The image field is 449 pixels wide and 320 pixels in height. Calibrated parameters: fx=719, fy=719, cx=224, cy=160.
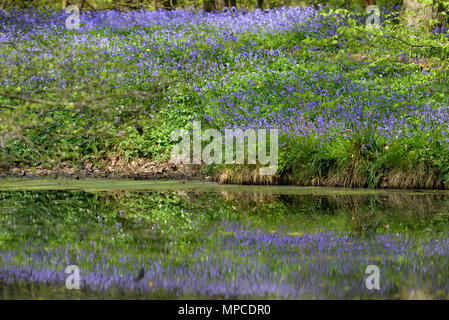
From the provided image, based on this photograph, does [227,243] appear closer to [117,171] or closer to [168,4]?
[117,171]

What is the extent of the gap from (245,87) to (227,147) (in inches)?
77.0

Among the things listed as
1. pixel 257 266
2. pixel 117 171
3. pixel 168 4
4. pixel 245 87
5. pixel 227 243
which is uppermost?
pixel 168 4

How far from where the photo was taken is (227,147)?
42.5ft

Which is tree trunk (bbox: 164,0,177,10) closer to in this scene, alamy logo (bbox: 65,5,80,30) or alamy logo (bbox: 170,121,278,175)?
alamy logo (bbox: 65,5,80,30)

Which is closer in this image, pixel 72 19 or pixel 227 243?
pixel 227 243

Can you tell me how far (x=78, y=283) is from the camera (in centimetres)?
566

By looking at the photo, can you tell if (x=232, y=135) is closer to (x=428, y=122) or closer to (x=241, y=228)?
(x=428, y=122)

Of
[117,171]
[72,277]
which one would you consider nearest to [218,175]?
[117,171]

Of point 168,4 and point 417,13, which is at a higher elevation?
point 168,4

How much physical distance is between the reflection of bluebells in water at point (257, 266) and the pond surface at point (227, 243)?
0.03 feet

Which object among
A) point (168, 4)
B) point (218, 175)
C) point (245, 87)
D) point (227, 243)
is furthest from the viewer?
point (168, 4)

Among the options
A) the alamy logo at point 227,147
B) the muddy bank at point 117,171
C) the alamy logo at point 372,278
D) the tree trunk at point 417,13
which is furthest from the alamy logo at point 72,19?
the alamy logo at point 372,278
